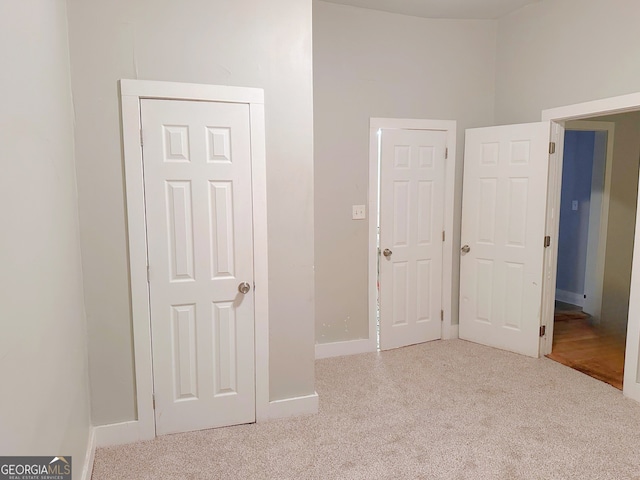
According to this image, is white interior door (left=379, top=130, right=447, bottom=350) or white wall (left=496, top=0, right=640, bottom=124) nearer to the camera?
white wall (left=496, top=0, right=640, bottom=124)

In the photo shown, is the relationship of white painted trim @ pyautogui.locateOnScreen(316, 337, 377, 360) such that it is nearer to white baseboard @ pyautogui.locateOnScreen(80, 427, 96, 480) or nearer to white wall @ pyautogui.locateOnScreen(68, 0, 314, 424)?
white wall @ pyautogui.locateOnScreen(68, 0, 314, 424)

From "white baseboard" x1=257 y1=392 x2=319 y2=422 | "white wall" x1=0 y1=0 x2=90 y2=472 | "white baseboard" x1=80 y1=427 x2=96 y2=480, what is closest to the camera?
"white wall" x1=0 y1=0 x2=90 y2=472

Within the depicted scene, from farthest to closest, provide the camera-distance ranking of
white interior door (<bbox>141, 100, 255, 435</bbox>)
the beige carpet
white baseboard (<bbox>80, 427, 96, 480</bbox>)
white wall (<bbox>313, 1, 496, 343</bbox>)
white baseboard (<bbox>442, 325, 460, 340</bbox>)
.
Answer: white baseboard (<bbox>442, 325, 460, 340</bbox>), white wall (<bbox>313, 1, 496, 343</bbox>), white interior door (<bbox>141, 100, 255, 435</bbox>), the beige carpet, white baseboard (<bbox>80, 427, 96, 480</bbox>)

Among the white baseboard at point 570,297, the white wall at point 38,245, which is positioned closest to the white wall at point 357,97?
the white wall at point 38,245

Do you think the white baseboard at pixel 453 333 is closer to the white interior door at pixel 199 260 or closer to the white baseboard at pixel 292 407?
the white baseboard at pixel 292 407

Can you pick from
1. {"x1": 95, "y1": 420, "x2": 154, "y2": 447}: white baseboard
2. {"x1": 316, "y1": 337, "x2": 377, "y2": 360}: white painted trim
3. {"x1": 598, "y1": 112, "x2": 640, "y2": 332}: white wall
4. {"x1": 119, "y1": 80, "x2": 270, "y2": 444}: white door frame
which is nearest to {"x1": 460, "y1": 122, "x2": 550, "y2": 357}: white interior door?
{"x1": 316, "y1": 337, "x2": 377, "y2": 360}: white painted trim

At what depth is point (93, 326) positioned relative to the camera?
2.27m

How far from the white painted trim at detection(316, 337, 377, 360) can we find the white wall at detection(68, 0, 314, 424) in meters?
0.90

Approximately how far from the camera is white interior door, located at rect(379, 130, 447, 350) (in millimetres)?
3670

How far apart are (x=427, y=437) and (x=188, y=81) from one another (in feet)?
7.88

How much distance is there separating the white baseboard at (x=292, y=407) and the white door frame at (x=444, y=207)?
1.13m

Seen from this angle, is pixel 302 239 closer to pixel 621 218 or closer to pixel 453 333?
pixel 453 333

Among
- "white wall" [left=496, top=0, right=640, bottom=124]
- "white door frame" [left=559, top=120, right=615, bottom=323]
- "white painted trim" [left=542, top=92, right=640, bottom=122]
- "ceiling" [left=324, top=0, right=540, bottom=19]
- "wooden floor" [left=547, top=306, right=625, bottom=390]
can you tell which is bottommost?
"wooden floor" [left=547, top=306, right=625, bottom=390]

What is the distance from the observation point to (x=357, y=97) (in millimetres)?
3512
